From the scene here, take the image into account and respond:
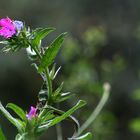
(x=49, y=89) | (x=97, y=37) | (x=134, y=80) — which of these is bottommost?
(x=134, y=80)

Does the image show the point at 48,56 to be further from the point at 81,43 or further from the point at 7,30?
the point at 81,43

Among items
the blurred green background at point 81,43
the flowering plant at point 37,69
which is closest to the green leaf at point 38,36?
the flowering plant at point 37,69

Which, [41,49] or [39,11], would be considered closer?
[41,49]

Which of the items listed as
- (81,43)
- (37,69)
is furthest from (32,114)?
(81,43)

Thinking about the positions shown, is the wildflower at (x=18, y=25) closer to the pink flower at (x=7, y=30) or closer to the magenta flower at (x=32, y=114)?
the pink flower at (x=7, y=30)

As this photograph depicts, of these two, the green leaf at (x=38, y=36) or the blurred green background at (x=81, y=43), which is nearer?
the green leaf at (x=38, y=36)

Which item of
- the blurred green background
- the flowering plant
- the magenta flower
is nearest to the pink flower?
the flowering plant

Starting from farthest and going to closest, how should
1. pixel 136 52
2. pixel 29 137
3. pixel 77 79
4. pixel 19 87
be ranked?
pixel 19 87 < pixel 136 52 < pixel 77 79 < pixel 29 137

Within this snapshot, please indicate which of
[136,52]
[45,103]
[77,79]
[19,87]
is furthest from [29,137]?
[19,87]

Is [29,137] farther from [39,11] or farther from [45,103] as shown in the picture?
[39,11]

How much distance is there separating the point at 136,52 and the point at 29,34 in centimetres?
276

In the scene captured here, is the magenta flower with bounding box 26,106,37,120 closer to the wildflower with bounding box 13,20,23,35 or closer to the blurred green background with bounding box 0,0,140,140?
the wildflower with bounding box 13,20,23,35

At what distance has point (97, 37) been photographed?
2414 millimetres

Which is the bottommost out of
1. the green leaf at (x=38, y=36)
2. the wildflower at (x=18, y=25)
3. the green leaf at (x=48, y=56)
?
the green leaf at (x=48, y=56)
